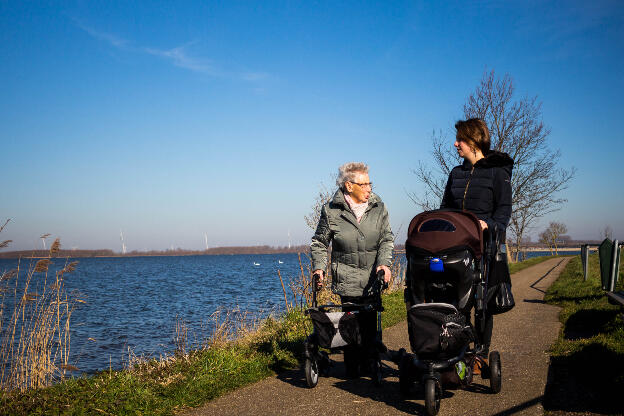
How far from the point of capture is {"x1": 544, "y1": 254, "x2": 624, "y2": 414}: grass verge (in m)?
4.40

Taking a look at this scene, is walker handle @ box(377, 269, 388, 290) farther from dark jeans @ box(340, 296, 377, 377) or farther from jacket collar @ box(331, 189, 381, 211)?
jacket collar @ box(331, 189, 381, 211)

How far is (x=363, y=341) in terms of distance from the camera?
5.14 metres

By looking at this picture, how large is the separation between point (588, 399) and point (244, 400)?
3.04m

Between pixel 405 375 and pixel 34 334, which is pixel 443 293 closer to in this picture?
pixel 405 375

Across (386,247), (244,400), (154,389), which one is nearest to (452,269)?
(386,247)

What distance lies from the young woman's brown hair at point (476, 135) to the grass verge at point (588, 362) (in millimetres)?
2315

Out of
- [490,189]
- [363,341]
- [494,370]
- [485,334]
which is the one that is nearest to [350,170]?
[490,189]

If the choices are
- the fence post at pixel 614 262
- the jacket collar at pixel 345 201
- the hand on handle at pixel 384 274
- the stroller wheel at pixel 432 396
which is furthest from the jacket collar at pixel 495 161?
the fence post at pixel 614 262

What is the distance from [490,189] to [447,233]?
0.78 meters

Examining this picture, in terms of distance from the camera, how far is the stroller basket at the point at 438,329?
413 cm

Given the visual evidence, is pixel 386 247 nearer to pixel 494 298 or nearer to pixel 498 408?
pixel 494 298

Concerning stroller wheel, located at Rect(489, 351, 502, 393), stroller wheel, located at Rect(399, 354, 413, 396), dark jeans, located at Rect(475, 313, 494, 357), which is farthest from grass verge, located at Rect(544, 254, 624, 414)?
stroller wheel, located at Rect(399, 354, 413, 396)

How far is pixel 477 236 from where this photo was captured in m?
4.25

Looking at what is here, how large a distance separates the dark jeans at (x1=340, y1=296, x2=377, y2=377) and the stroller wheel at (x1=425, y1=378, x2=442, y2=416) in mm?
1137
